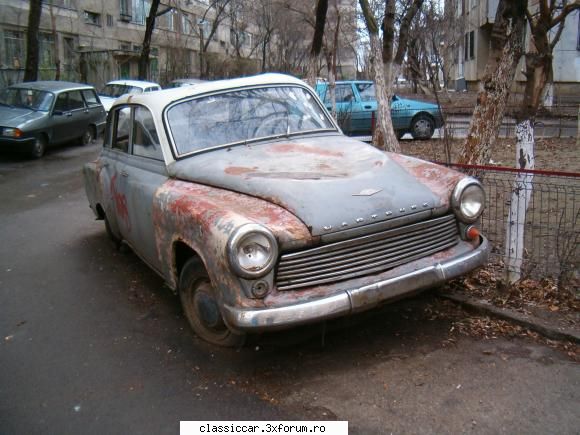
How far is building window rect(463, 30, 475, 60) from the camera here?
3309cm

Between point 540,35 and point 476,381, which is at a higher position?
point 540,35

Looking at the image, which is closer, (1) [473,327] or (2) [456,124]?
(1) [473,327]

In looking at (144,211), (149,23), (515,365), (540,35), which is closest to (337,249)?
(515,365)

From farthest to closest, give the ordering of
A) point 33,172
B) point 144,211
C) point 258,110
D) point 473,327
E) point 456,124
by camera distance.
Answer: point 456,124, point 33,172, point 258,110, point 144,211, point 473,327

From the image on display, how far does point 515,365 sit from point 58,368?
114 inches

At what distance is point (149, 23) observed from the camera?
2484cm

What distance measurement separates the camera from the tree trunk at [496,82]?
4.89 metres

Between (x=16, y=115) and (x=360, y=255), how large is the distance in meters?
11.4

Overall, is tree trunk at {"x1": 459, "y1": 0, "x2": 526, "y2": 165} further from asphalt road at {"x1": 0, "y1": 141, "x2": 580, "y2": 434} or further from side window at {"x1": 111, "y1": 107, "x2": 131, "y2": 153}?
side window at {"x1": 111, "y1": 107, "x2": 131, "y2": 153}

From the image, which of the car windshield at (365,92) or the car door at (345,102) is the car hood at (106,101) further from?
the car windshield at (365,92)

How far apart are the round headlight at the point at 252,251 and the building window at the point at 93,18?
34083mm

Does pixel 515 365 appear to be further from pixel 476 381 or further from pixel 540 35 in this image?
pixel 540 35

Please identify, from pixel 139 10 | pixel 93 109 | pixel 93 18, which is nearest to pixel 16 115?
pixel 93 109

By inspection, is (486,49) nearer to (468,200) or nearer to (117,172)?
(117,172)
